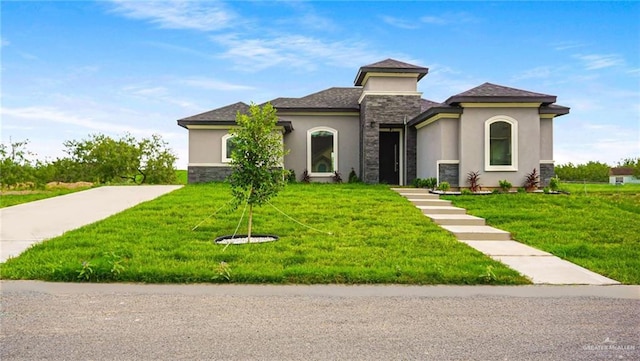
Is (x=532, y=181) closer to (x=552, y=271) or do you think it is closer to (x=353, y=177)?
(x=353, y=177)

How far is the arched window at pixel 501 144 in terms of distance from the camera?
14016mm

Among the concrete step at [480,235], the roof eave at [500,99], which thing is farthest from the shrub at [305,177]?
the concrete step at [480,235]

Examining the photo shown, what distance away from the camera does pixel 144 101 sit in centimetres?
1748

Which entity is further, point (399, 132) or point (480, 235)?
point (399, 132)

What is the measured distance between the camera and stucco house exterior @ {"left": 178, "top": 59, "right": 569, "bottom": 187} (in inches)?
552

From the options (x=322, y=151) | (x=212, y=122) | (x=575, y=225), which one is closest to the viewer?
(x=575, y=225)

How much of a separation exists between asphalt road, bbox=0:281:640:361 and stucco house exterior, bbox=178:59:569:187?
31.2 feet

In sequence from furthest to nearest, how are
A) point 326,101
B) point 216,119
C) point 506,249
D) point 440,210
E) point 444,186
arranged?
point 326,101
point 216,119
point 444,186
point 440,210
point 506,249

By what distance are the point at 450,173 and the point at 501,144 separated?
1.94 m

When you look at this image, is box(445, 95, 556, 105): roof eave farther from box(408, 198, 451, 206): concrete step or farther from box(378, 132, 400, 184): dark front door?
box(378, 132, 400, 184): dark front door

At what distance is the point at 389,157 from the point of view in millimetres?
18953

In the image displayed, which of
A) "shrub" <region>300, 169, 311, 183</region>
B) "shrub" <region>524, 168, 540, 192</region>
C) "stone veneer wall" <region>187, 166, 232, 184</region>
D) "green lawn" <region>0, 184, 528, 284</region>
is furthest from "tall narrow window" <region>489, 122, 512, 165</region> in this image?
"stone veneer wall" <region>187, 166, 232, 184</region>

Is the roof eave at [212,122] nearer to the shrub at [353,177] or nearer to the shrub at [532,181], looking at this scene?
the shrub at [353,177]

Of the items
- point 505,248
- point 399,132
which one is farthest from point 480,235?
point 399,132
